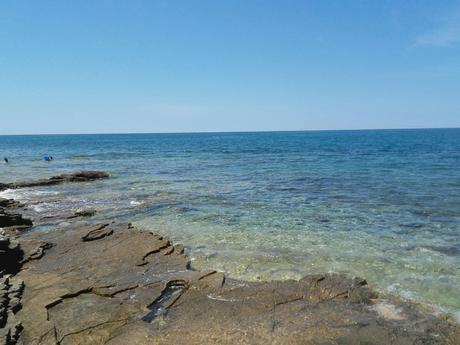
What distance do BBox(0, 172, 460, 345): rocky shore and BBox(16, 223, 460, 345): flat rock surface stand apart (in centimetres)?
2

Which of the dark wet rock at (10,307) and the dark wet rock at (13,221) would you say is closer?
the dark wet rock at (10,307)

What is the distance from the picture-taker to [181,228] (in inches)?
694

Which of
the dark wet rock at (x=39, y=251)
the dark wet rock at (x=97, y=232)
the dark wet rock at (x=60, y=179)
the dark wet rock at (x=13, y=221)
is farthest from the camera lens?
the dark wet rock at (x=60, y=179)

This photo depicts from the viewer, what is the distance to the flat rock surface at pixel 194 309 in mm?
7672

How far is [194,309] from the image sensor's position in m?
8.95

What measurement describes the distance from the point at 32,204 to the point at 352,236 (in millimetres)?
18769

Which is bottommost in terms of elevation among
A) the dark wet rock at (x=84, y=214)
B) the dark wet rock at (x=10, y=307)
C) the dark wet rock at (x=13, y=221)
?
the dark wet rock at (x=84, y=214)

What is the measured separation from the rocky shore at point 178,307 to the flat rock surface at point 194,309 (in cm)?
2

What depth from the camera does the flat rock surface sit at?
7.67 metres

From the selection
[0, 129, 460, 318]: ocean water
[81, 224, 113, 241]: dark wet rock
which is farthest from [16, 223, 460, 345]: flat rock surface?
[81, 224, 113, 241]: dark wet rock

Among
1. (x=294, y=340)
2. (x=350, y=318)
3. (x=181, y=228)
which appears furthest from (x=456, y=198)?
(x=294, y=340)

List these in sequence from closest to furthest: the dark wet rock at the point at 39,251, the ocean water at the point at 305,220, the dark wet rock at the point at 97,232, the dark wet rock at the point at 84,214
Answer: the ocean water at the point at 305,220
the dark wet rock at the point at 39,251
the dark wet rock at the point at 97,232
the dark wet rock at the point at 84,214

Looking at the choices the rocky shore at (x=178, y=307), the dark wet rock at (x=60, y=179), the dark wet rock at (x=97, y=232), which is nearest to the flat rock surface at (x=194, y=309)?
the rocky shore at (x=178, y=307)

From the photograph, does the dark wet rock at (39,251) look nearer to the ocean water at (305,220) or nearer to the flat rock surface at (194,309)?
the flat rock surface at (194,309)
